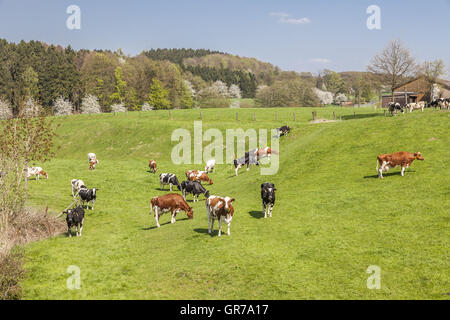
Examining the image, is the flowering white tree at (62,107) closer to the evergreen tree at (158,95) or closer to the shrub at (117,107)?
the shrub at (117,107)

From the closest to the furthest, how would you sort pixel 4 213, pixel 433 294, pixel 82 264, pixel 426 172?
1. pixel 433 294
2. pixel 82 264
3. pixel 4 213
4. pixel 426 172

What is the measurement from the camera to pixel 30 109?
850 inches

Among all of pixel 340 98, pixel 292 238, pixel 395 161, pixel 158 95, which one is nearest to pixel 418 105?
pixel 395 161

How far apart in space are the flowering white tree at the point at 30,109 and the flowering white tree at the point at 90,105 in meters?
104

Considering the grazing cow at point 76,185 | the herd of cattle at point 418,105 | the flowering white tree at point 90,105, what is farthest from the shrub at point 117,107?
the grazing cow at point 76,185

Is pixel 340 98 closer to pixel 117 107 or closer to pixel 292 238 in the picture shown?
pixel 117 107

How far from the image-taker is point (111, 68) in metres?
132

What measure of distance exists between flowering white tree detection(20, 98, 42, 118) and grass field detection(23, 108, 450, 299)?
302 inches

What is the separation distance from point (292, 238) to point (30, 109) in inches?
715

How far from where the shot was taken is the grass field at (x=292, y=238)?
41.3 feet

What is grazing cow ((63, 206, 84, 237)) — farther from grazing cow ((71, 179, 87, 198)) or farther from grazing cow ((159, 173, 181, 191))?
grazing cow ((159, 173, 181, 191))
